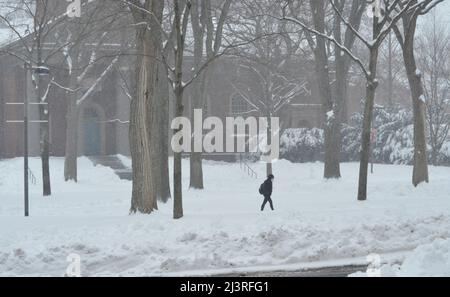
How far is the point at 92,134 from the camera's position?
131 feet

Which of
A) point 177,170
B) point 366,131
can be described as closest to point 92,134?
point 366,131

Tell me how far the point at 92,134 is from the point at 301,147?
1423 centimetres

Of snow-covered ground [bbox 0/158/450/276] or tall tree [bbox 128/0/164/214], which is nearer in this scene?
snow-covered ground [bbox 0/158/450/276]

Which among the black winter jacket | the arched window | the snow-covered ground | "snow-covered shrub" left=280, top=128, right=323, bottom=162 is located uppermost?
the arched window

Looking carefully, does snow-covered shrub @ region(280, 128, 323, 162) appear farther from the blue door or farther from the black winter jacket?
the black winter jacket

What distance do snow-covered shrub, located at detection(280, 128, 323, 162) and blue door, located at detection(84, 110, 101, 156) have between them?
1253 centimetres

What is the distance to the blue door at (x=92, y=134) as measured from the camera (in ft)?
130

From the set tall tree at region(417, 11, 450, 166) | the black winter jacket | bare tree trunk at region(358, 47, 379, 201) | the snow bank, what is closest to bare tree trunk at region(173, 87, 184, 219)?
the black winter jacket

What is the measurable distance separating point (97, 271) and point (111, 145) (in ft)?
98.9

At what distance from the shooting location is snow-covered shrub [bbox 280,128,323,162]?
131ft

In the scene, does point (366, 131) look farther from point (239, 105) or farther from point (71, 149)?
point (239, 105)

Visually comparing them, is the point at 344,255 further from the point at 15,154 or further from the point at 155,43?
the point at 15,154
